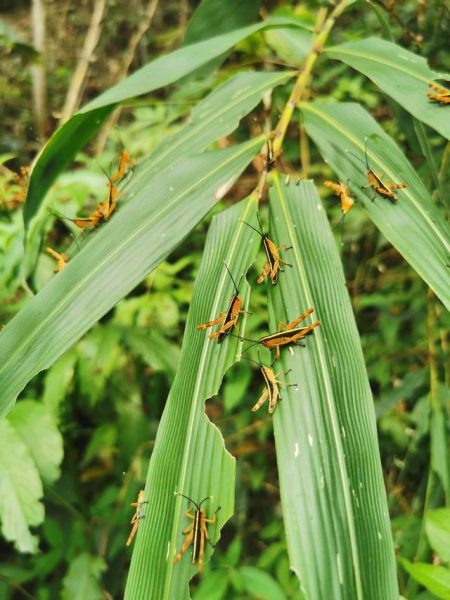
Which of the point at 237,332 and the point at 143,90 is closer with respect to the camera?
the point at 237,332

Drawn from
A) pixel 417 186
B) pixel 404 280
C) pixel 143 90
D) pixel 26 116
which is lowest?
pixel 417 186

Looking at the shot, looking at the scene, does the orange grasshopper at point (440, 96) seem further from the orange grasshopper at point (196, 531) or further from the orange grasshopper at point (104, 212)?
the orange grasshopper at point (196, 531)

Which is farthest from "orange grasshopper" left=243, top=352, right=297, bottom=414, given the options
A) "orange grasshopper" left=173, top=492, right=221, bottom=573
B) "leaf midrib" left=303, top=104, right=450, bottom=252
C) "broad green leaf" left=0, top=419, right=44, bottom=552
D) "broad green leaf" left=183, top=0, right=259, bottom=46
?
"broad green leaf" left=183, top=0, right=259, bottom=46

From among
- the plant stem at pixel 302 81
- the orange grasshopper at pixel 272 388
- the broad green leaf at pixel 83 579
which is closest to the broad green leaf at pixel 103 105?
the plant stem at pixel 302 81

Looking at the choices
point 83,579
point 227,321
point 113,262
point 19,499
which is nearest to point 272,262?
point 227,321

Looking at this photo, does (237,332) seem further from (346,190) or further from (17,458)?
(17,458)

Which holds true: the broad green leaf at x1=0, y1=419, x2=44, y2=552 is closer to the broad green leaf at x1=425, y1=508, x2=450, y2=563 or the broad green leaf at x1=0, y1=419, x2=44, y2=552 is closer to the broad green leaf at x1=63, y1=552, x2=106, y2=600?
the broad green leaf at x1=63, y1=552, x2=106, y2=600

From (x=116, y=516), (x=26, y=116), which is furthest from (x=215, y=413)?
(x=26, y=116)
